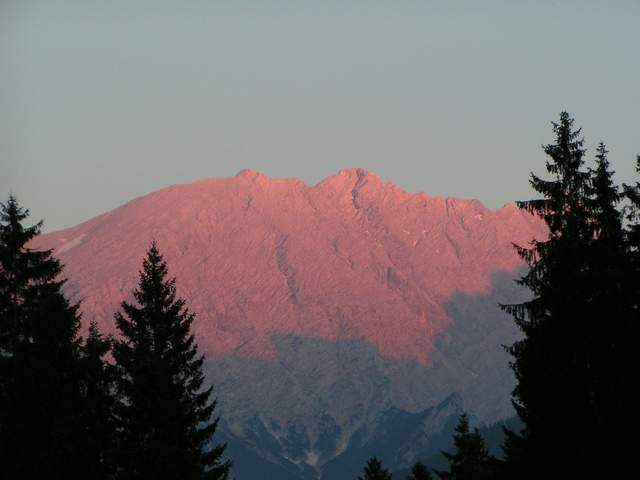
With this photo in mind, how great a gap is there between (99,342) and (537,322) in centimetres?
1573

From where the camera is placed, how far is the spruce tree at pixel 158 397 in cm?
4003

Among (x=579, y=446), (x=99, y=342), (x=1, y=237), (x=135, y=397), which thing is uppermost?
(x=1, y=237)

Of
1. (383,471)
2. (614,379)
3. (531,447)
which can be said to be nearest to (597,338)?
(614,379)

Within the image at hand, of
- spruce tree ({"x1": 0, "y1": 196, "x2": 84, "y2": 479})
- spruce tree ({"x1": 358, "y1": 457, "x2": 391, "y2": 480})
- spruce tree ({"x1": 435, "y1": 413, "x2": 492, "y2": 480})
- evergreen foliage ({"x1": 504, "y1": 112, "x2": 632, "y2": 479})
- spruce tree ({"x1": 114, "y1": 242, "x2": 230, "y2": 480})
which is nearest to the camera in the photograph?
evergreen foliage ({"x1": 504, "y1": 112, "x2": 632, "y2": 479})

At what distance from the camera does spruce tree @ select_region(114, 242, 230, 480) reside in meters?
40.0

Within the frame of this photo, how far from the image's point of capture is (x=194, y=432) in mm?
45781

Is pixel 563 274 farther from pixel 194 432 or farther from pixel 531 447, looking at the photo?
pixel 194 432

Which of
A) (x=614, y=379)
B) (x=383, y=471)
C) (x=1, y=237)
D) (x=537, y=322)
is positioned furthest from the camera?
(x=383, y=471)

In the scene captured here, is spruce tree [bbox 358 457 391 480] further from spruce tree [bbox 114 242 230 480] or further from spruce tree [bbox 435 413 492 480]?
spruce tree [bbox 114 242 230 480]

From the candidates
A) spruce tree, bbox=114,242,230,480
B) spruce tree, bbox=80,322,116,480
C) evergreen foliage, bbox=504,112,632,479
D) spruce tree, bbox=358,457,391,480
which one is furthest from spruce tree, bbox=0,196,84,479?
spruce tree, bbox=358,457,391,480

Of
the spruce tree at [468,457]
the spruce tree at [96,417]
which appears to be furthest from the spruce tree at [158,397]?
the spruce tree at [468,457]

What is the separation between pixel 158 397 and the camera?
4172 centimetres

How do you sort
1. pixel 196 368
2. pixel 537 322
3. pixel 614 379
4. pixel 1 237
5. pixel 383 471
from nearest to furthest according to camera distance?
pixel 614 379, pixel 537 322, pixel 196 368, pixel 1 237, pixel 383 471

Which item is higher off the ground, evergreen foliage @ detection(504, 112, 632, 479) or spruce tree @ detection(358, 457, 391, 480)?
spruce tree @ detection(358, 457, 391, 480)
